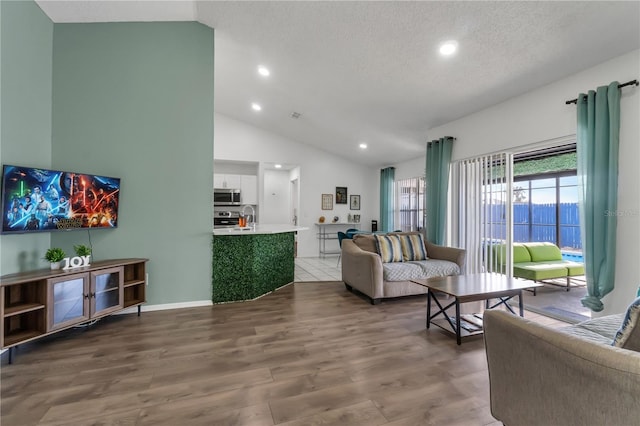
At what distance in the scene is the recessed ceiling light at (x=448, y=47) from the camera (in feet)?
9.71

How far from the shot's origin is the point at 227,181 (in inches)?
288

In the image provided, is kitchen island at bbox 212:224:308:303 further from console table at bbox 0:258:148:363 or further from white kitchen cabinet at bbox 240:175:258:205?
white kitchen cabinet at bbox 240:175:258:205

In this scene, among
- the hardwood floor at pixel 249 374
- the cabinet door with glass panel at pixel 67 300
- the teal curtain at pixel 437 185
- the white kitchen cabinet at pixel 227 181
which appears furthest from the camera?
the white kitchen cabinet at pixel 227 181

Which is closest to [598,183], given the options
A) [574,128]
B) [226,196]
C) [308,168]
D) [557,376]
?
[574,128]

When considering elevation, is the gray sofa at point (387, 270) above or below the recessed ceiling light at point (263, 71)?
below

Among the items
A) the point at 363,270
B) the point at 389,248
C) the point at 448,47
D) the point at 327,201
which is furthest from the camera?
the point at 327,201

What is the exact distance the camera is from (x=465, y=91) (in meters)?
3.78

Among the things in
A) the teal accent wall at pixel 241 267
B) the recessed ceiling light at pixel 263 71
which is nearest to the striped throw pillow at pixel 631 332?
the teal accent wall at pixel 241 267

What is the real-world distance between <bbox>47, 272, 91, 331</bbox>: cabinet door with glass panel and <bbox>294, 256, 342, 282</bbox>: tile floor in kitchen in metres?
3.00

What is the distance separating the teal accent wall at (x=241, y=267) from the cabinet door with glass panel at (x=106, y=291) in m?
1.02

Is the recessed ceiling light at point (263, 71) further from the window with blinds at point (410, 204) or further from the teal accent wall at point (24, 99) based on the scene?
the window with blinds at point (410, 204)

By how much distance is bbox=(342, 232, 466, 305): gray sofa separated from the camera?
3.61m

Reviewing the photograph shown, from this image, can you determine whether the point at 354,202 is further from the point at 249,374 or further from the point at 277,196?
the point at 249,374

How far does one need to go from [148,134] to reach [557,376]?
414 cm
